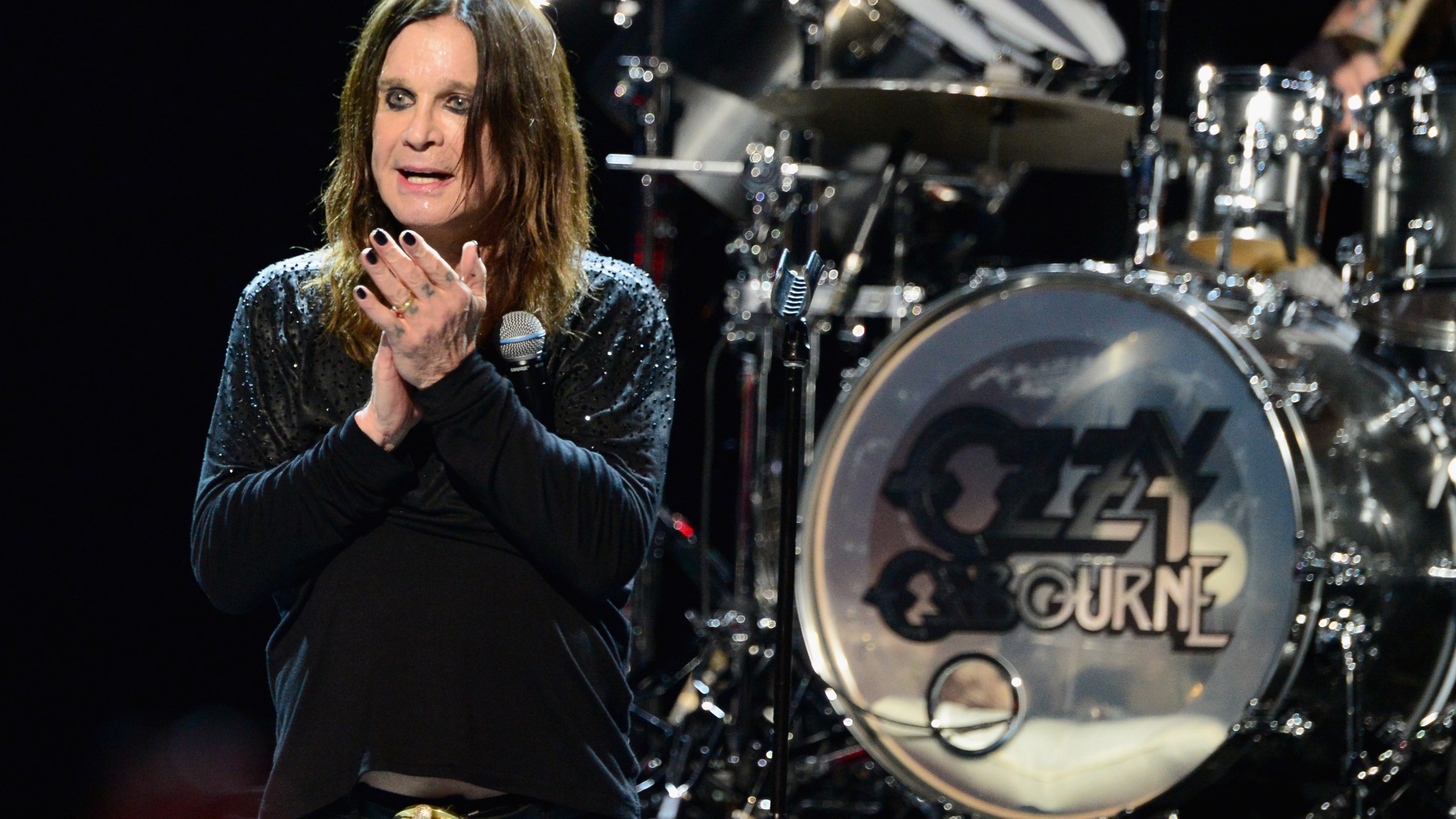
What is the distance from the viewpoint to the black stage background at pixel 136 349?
3.53 meters

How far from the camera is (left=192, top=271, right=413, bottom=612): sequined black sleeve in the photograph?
4.75 feet

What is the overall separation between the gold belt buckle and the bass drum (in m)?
1.69

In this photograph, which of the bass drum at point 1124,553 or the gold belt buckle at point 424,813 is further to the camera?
the bass drum at point 1124,553

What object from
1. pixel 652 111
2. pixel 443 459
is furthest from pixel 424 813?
pixel 652 111

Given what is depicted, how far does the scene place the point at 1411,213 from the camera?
309 centimetres

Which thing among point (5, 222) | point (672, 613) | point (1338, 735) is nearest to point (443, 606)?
point (1338, 735)

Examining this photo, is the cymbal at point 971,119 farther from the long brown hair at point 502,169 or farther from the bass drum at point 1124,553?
the long brown hair at point 502,169

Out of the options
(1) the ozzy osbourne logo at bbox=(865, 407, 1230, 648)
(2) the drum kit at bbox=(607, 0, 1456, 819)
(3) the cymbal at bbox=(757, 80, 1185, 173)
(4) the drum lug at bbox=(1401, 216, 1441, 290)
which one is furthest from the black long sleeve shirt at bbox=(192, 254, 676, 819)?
(4) the drum lug at bbox=(1401, 216, 1441, 290)

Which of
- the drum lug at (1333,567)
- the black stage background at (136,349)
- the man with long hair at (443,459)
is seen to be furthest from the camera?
the black stage background at (136,349)

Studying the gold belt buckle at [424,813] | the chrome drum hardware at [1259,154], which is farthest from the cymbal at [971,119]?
the gold belt buckle at [424,813]

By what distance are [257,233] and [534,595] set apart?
2594 mm

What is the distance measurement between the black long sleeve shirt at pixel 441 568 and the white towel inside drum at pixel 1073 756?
1.55m

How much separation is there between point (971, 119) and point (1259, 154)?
69 cm

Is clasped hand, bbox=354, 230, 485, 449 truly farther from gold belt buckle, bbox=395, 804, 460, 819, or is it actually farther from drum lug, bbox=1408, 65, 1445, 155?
drum lug, bbox=1408, 65, 1445, 155
